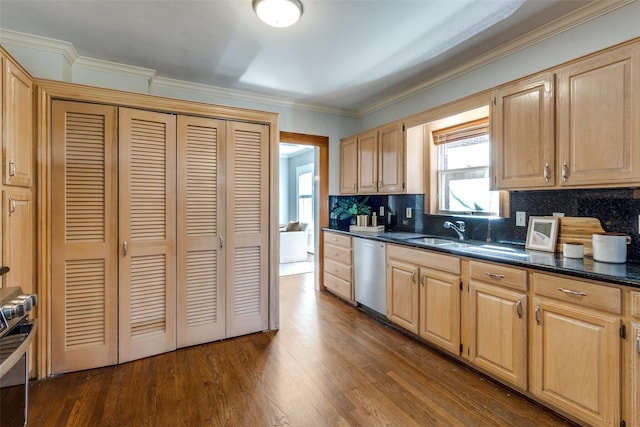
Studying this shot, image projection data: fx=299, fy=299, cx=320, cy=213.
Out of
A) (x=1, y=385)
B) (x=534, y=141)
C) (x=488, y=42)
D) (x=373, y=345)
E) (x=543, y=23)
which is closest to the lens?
(x=1, y=385)

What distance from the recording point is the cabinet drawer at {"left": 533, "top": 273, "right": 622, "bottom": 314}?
153cm

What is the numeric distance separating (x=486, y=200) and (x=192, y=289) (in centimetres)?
286

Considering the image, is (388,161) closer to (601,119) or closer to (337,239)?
(337,239)

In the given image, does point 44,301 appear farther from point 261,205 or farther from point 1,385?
point 261,205

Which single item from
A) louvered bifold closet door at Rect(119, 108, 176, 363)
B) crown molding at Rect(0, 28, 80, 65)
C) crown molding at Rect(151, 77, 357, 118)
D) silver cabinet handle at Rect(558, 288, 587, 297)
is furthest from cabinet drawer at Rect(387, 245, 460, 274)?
crown molding at Rect(0, 28, 80, 65)

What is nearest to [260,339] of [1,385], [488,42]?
[1,385]

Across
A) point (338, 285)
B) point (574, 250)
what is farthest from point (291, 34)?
point (338, 285)

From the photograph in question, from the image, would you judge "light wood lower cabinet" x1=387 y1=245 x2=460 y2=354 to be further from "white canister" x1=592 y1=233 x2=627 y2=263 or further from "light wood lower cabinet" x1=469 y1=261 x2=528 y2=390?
"white canister" x1=592 y1=233 x2=627 y2=263

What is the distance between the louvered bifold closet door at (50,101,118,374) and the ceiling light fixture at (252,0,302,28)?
138 cm

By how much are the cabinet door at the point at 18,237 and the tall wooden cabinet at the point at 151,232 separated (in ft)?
0.46

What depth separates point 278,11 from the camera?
202 cm

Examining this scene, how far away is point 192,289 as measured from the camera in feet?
8.75

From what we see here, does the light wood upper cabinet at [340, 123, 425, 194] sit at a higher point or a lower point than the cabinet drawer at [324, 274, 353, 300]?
higher

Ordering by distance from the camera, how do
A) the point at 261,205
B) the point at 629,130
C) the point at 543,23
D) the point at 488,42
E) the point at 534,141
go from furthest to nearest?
the point at 261,205
the point at 488,42
the point at 543,23
the point at 534,141
the point at 629,130
